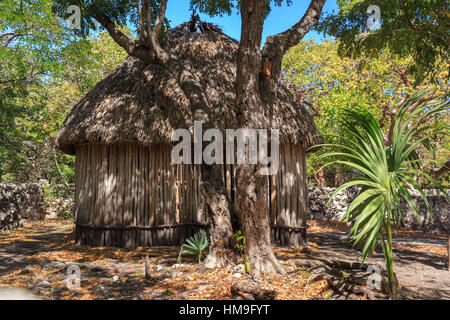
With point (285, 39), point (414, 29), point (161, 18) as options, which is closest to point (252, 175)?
point (285, 39)

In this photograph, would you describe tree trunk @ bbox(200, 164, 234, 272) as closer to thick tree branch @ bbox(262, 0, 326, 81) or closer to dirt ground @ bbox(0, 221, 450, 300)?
dirt ground @ bbox(0, 221, 450, 300)

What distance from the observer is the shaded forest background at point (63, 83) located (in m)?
11.9

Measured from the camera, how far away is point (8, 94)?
11.8 m

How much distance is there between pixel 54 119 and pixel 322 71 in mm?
12472

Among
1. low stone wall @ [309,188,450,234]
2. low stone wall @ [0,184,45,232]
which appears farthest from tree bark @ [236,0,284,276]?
low stone wall @ [0,184,45,232]

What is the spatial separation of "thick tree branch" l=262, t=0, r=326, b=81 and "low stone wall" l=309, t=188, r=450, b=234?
567cm

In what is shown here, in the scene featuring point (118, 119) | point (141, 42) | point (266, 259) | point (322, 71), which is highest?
point (322, 71)

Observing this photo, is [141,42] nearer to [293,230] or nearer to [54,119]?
[293,230]

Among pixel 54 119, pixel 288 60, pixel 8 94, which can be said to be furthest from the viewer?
pixel 288 60

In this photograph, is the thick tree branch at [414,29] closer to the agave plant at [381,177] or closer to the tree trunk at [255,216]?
the agave plant at [381,177]

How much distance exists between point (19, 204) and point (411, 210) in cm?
1385

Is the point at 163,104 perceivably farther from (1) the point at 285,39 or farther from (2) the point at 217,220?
(2) the point at 217,220

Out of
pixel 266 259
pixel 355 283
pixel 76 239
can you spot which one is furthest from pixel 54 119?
pixel 355 283

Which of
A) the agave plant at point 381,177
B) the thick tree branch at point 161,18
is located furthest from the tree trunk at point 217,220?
the thick tree branch at point 161,18
